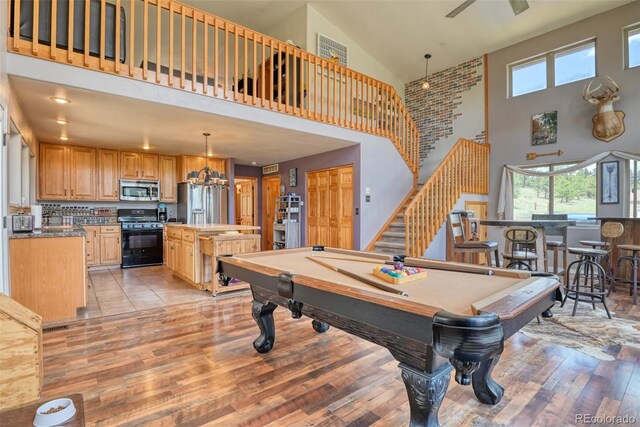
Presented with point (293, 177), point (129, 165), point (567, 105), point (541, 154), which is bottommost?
point (293, 177)

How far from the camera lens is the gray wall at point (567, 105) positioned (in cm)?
555

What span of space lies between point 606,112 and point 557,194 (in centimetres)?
169

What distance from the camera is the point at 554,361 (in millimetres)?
2570

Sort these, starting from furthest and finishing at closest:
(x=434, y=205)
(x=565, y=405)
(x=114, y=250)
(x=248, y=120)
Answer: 1. (x=114, y=250)
2. (x=434, y=205)
3. (x=248, y=120)
4. (x=565, y=405)

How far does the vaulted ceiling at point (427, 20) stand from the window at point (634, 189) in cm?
287

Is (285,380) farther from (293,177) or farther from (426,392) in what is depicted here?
(293,177)

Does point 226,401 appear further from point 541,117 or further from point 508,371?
point 541,117

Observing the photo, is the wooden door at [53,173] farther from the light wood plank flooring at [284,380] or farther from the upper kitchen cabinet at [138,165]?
the light wood plank flooring at [284,380]

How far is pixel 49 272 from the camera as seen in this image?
336cm

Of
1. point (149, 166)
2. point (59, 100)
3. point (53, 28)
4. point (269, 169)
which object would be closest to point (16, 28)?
point (53, 28)

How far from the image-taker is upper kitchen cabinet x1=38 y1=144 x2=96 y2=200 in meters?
6.01

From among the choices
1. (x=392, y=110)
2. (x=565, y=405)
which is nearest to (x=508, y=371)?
(x=565, y=405)

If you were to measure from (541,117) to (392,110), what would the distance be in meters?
3.07

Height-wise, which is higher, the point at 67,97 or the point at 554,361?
the point at 67,97
